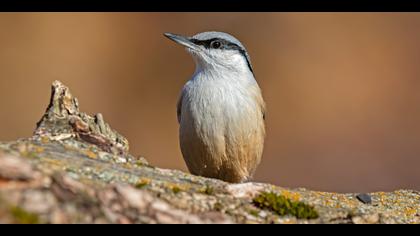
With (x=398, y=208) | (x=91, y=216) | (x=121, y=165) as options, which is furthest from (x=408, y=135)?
(x=91, y=216)

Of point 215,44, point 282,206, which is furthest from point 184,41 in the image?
point 282,206

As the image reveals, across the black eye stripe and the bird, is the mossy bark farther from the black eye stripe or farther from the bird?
the black eye stripe

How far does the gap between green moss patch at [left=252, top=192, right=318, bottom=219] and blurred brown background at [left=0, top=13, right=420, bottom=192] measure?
963 centimetres

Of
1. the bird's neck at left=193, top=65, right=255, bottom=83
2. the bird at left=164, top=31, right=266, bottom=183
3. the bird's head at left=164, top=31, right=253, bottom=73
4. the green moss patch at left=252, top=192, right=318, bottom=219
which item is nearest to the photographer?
the green moss patch at left=252, top=192, right=318, bottom=219

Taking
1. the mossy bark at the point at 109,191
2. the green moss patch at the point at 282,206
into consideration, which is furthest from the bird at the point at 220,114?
the green moss patch at the point at 282,206

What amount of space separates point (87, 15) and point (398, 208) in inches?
504

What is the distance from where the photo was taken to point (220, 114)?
738 centimetres

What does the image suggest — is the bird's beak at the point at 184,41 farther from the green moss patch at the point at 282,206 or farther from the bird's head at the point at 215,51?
the green moss patch at the point at 282,206

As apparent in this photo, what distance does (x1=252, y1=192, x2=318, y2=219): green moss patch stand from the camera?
4824 mm

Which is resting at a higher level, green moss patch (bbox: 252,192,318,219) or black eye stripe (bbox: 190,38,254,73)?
black eye stripe (bbox: 190,38,254,73)

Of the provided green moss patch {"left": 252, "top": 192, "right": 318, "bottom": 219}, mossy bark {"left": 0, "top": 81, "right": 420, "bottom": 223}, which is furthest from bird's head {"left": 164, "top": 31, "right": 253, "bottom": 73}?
green moss patch {"left": 252, "top": 192, "right": 318, "bottom": 219}

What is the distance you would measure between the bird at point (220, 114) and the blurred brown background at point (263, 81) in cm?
683

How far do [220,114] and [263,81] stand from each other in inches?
401

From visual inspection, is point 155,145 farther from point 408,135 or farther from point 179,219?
point 179,219
